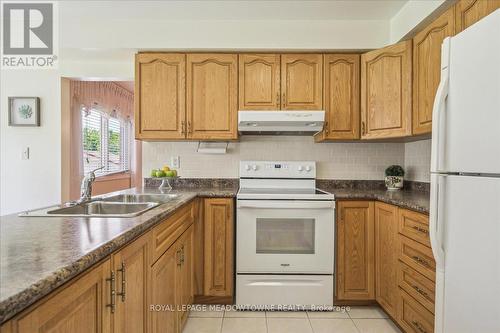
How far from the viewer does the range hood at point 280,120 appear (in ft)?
8.10

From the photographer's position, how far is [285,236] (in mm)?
2348

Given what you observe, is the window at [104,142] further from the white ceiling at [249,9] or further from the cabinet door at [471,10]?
the cabinet door at [471,10]

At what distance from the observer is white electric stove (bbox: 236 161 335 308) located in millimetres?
2316

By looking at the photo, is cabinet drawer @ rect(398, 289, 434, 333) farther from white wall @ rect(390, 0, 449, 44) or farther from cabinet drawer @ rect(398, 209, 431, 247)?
white wall @ rect(390, 0, 449, 44)


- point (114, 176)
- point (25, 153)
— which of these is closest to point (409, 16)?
point (25, 153)

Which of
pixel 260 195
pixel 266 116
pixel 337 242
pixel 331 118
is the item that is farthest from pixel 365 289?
pixel 266 116

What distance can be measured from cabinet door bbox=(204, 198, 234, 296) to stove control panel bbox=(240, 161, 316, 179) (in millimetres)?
585

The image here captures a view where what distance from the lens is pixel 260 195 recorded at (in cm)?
233

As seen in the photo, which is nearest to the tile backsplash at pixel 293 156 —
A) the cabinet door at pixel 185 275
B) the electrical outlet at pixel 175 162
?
the electrical outlet at pixel 175 162

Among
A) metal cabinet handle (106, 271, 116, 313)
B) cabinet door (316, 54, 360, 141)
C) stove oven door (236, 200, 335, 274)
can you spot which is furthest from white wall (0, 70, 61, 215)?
cabinet door (316, 54, 360, 141)

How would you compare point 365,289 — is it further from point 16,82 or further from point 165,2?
point 16,82

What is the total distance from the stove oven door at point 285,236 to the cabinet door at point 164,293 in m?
0.66

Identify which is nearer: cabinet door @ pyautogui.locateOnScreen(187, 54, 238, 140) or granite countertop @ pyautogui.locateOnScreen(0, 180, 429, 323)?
granite countertop @ pyautogui.locateOnScreen(0, 180, 429, 323)

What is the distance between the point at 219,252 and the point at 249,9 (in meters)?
1.96
